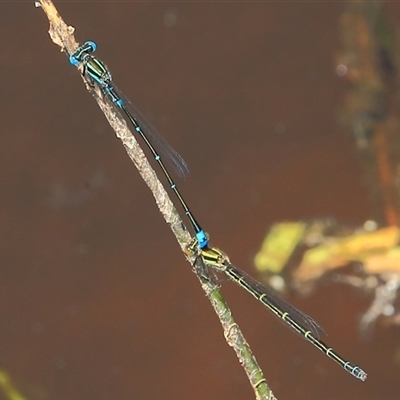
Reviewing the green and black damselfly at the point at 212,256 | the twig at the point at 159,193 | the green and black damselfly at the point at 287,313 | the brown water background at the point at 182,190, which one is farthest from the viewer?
the brown water background at the point at 182,190

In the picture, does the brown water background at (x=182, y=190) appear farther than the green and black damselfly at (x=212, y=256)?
Yes

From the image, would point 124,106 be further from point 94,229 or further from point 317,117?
point 317,117

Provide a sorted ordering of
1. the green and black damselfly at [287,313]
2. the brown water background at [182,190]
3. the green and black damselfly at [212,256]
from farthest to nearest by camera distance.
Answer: the brown water background at [182,190] → the green and black damselfly at [287,313] → the green and black damselfly at [212,256]

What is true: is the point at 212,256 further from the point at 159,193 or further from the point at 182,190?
→ the point at 182,190

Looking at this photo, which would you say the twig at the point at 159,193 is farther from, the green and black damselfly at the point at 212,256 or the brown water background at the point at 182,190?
the brown water background at the point at 182,190

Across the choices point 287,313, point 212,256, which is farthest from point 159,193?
point 287,313

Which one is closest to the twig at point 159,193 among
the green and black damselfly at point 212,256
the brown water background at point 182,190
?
the green and black damselfly at point 212,256

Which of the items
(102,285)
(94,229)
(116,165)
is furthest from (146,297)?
(116,165)
